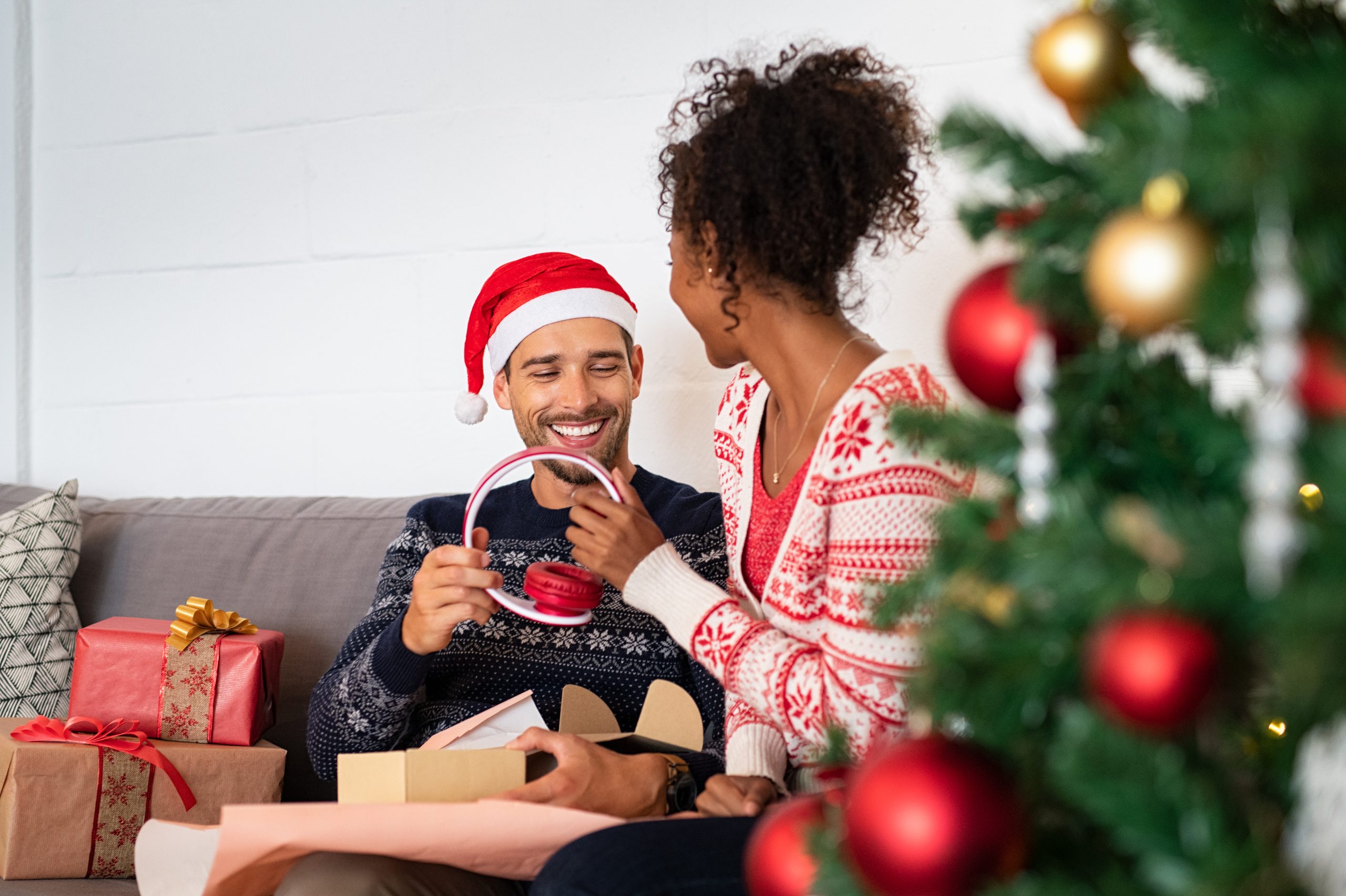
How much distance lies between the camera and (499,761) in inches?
43.8

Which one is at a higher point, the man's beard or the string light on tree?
the string light on tree

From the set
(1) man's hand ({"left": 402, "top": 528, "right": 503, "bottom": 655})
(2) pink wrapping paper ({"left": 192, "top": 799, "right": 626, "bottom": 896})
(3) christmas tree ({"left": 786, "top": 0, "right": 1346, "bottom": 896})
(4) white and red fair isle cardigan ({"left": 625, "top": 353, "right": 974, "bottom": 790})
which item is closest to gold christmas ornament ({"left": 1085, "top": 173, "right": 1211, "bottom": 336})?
(3) christmas tree ({"left": 786, "top": 0, "right": 1346, "bottom": 896})

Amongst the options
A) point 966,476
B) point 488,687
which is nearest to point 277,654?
point 488,687

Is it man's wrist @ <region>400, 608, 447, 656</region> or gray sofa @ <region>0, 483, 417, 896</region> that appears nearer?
man's wrist @ <region>400, 608, 447, 656</region>

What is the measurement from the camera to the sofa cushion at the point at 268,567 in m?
1.78

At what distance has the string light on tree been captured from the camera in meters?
0.44

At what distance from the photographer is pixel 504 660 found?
1.58 meters

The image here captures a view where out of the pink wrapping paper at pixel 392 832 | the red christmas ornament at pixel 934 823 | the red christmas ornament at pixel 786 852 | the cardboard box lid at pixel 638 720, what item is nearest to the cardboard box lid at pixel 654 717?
the cardboard box lid at pixel 638 720

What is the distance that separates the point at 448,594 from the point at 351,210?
1.11 m

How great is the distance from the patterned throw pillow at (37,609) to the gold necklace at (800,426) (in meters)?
1.25

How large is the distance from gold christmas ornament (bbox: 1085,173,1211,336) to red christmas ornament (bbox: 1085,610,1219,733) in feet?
0.42

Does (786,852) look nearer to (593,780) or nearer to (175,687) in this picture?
(593,780)

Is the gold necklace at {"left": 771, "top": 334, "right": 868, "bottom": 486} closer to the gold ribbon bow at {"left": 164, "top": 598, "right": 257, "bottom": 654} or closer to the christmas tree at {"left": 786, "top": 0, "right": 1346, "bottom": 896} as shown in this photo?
the christmas tree at {"left": 786, "top": 0, "right": 1346, "bottom": 896}

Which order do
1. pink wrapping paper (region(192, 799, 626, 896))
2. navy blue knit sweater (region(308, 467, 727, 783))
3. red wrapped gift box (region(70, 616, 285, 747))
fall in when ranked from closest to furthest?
pink wrapping paper (region(192, 799, 626, 896)), navy blue knit sweater (region(308, 467, 727, 783)), red wrapped gift box (region(70, 616, 285, 747))
